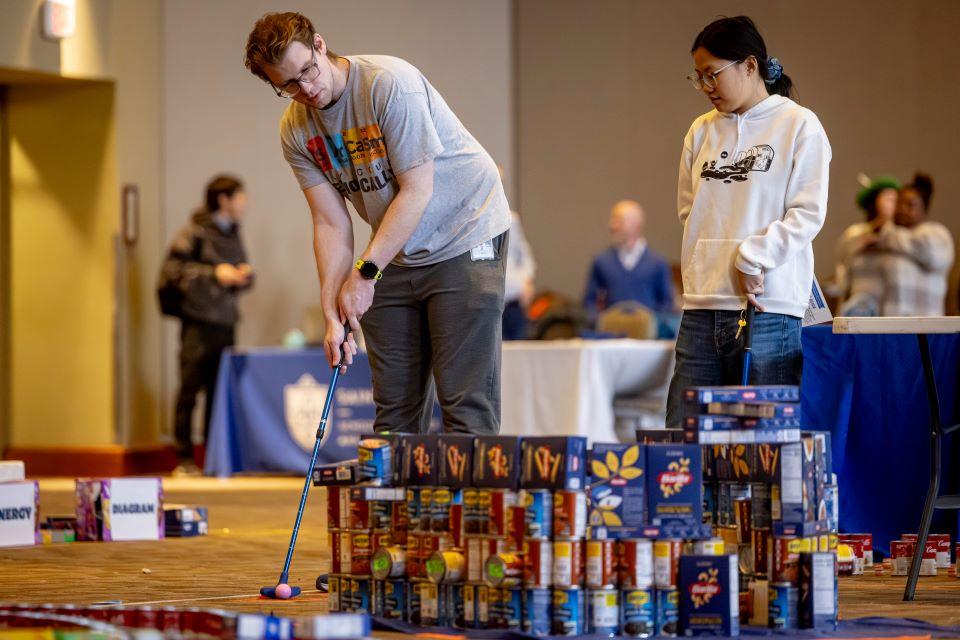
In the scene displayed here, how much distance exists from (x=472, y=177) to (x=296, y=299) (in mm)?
5584

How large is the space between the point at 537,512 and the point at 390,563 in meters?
0.35

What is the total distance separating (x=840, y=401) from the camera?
3.92 m

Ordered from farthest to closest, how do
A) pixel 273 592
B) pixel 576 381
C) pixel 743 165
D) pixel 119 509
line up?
pixel 576 381
pixel 119 509
pixel 743 165
pixel 273 592

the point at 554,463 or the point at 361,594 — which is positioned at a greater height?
the point at 554,463

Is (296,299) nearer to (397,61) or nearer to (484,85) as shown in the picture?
(484,85)

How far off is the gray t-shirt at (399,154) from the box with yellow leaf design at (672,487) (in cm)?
80

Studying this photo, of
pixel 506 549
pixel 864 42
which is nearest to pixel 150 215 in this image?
pixel 864 42

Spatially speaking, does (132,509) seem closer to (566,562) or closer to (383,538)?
(383,538)

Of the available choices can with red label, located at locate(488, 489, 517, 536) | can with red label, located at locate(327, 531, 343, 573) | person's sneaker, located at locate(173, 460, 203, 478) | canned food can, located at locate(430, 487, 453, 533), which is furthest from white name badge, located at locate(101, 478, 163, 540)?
person's sneaker, located at locate(173, 460, 203, 478)

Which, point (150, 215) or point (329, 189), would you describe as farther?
point (150, 215)

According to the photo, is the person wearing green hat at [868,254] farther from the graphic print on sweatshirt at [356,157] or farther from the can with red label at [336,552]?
the can with red label at [336,552]

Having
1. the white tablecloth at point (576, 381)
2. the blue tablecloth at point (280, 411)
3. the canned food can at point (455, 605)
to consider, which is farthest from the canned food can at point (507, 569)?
the blue tablecloth at point (280, 411)

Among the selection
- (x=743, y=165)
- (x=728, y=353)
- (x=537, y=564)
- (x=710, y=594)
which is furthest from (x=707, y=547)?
(x=743, y=165)

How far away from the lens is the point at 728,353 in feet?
10.8
